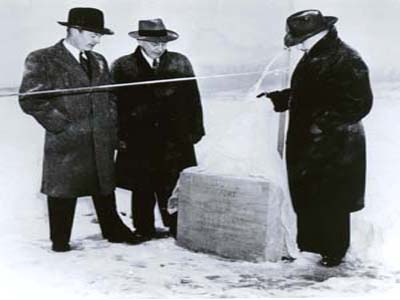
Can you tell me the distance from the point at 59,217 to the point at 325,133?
4.98 ft

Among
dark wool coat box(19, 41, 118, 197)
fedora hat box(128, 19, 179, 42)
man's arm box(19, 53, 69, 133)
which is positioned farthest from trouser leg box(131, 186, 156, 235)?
fedora hat box(128, 19, 179, 42)

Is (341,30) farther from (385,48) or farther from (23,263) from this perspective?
(23,263)

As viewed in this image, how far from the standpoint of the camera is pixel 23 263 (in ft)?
10.9

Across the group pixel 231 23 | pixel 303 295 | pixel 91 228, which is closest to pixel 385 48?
pixel 231 23

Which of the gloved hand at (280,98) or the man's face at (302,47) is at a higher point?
the man's face at (302,47)

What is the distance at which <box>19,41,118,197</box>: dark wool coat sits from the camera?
3.33m

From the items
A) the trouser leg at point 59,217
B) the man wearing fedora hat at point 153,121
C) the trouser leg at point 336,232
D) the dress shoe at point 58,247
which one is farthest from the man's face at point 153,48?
the trouser leg at point 336,232

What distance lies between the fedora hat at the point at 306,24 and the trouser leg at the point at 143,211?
121cm

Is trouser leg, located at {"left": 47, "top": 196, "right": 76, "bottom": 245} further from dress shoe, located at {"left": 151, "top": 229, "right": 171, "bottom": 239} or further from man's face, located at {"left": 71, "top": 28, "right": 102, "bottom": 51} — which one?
man's face, located at {"left": 71, "top": 28, "right": 102, "bottom": 51}

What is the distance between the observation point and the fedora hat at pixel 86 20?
3.42m

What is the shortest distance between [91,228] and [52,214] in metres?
0.30

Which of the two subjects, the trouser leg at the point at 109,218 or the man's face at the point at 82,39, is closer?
the man's face at the point at 82,39

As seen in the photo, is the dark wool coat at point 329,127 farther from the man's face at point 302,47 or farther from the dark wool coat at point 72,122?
the dark wool coat at point 72,122

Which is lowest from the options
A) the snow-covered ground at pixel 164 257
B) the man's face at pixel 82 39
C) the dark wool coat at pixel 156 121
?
the snow-covered ground at pixel 164 257
